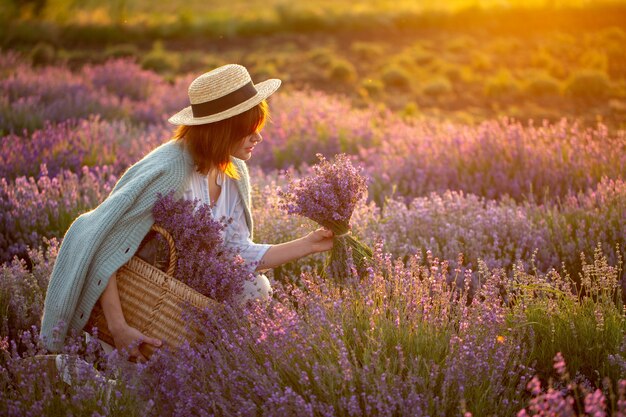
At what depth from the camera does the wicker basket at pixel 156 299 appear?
9.96 feet

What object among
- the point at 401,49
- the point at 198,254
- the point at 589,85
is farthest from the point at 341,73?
the point at 198,254

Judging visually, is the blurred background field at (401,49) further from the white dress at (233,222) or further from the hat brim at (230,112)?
the hat brim at (230,112)

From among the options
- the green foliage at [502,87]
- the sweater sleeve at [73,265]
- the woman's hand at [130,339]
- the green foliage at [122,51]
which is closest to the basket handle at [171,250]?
the sweater sleeve at [73,265]

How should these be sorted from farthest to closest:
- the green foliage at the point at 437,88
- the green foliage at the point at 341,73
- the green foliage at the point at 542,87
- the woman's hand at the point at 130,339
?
the green foliage at the point at 341,73, the green foliage at the point at 437,88, the green foliage at the point at 542,87, the woman's hand at the point at 130,339

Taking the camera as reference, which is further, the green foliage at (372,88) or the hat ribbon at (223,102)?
the green foliage at (372,88)

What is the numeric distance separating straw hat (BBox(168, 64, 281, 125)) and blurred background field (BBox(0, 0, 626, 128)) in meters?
6.46

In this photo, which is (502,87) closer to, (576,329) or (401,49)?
(401,49)

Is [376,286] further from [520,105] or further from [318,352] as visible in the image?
[520,105]

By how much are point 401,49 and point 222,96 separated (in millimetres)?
12872

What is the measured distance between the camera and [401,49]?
1560 centimetres

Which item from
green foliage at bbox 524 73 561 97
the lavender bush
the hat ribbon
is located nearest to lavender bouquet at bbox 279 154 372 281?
the hat ribbon

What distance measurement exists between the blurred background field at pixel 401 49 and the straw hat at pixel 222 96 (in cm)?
646

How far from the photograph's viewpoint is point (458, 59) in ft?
47.0

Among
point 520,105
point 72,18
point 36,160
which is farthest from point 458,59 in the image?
point 36,160
